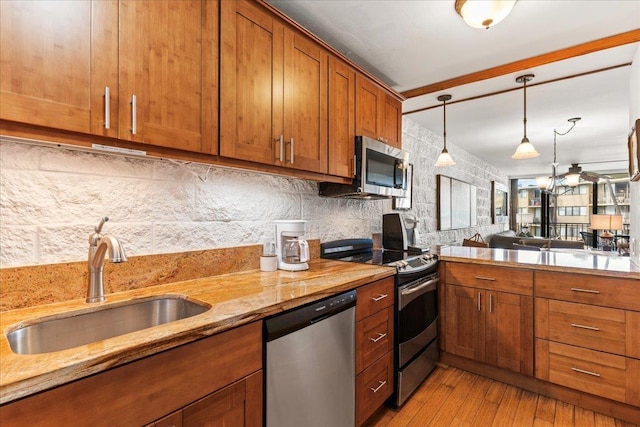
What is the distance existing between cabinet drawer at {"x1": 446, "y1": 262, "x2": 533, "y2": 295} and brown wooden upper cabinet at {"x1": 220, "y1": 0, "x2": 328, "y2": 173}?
140cm

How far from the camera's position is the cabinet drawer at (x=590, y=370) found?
186 centimetres

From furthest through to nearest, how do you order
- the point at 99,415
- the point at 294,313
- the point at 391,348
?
1. the point at 391,348
2. the point at 294,313
3. the point at 99,415

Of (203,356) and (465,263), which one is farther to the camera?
(465,263)

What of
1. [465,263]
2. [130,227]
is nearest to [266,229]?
[130,227]

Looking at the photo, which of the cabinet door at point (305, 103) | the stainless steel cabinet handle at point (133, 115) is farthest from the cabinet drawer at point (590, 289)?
the stainless steel cabinet handle at point (133, 115)

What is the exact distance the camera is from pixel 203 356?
1.00m

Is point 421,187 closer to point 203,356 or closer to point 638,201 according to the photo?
point 638,201

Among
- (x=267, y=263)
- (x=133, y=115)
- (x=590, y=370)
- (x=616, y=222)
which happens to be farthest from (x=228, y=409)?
(x=616, y=222)

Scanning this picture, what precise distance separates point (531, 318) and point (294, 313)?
5.94ft

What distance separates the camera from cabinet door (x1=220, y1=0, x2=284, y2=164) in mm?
1426

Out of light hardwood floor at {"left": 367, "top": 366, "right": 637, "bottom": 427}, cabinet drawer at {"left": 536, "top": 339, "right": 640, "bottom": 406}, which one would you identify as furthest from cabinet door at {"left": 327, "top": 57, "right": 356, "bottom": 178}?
cabinet drawer at {"left": 536, "top": 339, "right": 640, "bottom": 406}

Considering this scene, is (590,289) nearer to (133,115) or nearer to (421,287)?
(421,287)

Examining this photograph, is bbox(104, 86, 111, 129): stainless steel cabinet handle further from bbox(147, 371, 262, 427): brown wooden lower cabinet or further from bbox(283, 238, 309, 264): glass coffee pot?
bbox(283, 238, 309, 264): glass coffee pot

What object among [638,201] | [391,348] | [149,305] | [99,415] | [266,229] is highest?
[638,201]
